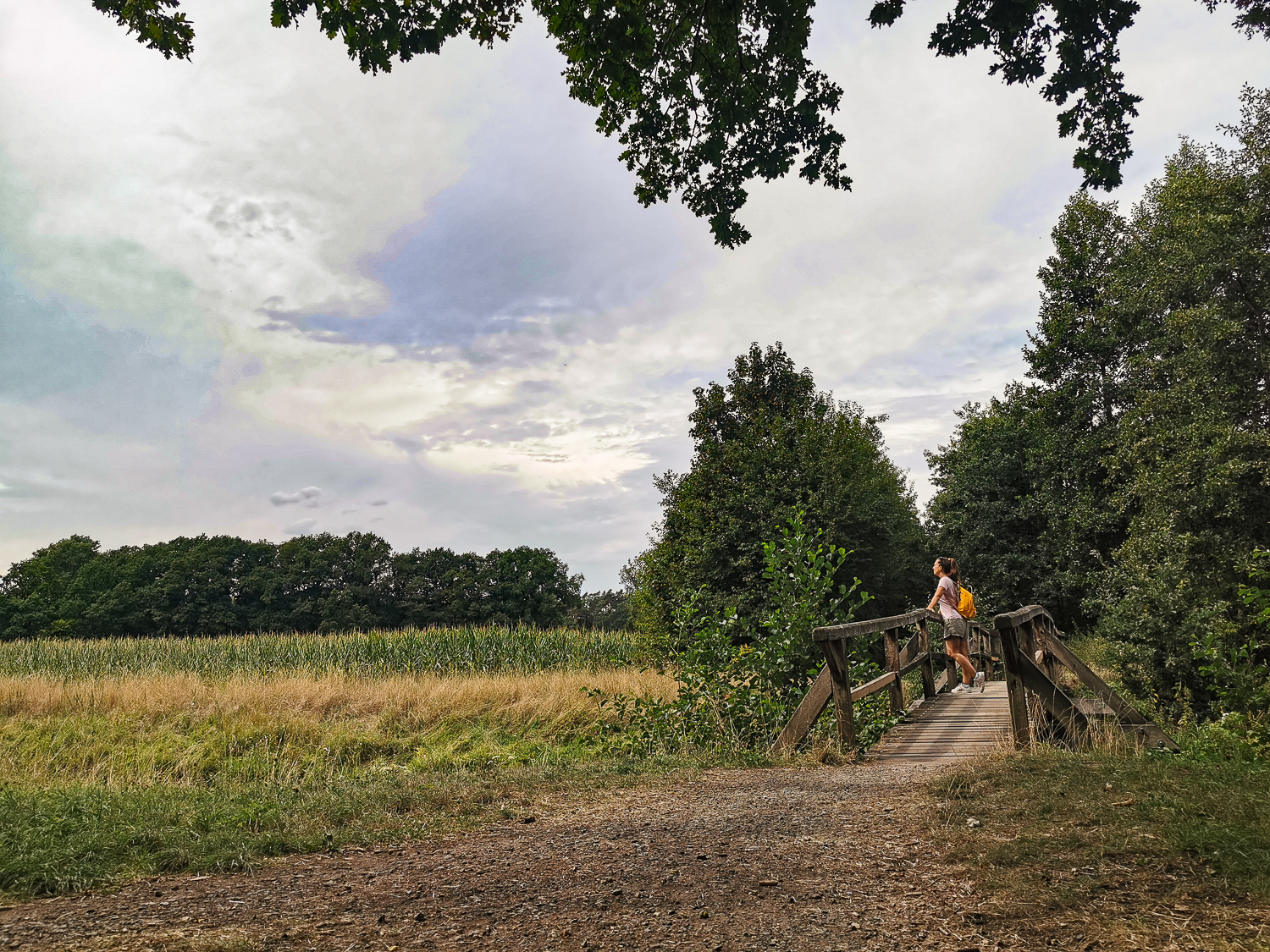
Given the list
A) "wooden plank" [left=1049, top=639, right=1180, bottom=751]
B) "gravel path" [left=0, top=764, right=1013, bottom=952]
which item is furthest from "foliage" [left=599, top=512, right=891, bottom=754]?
"gravel path" [left=0, top=764, right=1013, bottom=952]

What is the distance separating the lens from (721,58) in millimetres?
6594

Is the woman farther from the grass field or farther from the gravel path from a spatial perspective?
the gravel path

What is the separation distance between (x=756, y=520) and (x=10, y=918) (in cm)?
2042

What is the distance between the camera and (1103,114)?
654 cm

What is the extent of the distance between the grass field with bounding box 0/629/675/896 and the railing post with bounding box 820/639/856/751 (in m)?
1.86

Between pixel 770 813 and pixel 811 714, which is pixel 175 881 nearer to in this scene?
pixel 770 813

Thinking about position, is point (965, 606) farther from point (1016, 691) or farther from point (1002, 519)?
point (1002, 519)

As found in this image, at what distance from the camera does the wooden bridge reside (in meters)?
6.90

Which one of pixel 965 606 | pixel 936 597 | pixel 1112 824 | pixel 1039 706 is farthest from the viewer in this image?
pixel 965 606

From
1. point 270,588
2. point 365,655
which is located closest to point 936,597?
point 365,655

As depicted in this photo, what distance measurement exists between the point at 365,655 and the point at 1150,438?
23009 millimetres

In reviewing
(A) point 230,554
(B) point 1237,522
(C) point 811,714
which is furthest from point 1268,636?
(A) point 230,554

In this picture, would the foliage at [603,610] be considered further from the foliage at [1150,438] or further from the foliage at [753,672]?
the foliage at [753,672]

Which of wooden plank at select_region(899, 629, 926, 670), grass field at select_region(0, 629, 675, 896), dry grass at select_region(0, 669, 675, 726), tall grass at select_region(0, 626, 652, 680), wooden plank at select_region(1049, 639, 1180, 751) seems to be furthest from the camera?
tall grass at select_region(0, 626, 652, 680)
